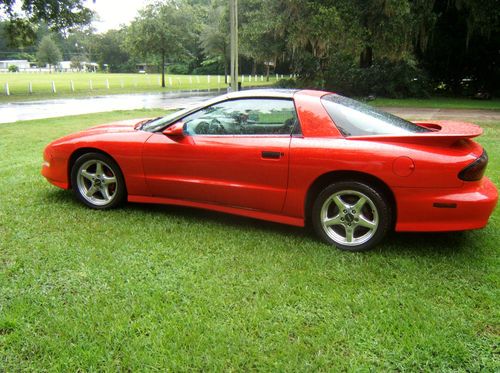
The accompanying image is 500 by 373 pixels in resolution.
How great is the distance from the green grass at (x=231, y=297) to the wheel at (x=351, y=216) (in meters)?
0.13

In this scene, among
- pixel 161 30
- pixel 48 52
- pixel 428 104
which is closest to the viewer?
pixel 428 104

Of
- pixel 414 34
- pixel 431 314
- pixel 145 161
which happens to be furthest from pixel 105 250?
pixel 414 34

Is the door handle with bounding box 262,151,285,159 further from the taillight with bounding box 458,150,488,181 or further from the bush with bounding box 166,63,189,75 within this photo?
the bush with bounding box 166,63,189,75

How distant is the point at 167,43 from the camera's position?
116ft

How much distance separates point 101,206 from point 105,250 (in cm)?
110

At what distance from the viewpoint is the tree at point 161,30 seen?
34531 mm

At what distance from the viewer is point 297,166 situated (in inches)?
151

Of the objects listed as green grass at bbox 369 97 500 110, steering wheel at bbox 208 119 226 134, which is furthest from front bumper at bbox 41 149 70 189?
green grass at bbox 369 97 500 110

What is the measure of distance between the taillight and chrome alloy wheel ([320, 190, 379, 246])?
73 cm

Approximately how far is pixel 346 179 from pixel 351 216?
12.7 inches

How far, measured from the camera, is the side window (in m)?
4.10

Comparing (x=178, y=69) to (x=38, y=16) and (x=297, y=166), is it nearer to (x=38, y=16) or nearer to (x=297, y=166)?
(x=38, y=16)

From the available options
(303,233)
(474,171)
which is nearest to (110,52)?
(303,233)

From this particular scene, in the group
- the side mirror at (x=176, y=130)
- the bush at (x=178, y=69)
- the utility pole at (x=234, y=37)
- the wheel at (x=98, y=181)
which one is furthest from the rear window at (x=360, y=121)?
the bush at (x=178, y=69)
